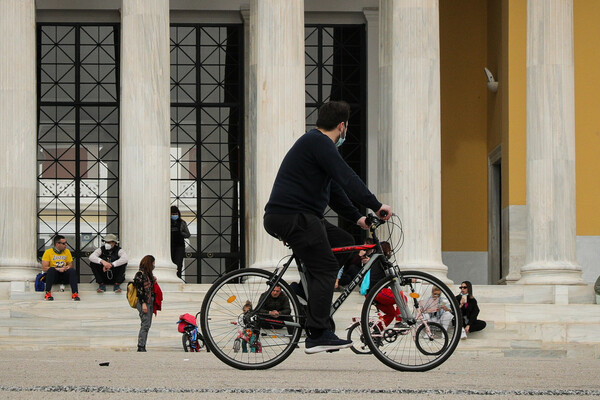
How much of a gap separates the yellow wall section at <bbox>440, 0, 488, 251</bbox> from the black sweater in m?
37.1

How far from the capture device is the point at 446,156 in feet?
175

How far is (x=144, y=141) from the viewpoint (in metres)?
41.1

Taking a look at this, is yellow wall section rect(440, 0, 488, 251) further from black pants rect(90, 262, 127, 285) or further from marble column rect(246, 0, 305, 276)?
black pants rect(90, 262, 127, 285)

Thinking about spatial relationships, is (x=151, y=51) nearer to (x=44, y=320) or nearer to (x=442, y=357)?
(x=44, y=320)

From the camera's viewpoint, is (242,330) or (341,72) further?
(341,72)

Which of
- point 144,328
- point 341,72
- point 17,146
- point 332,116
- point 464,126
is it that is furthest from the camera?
point 341,72

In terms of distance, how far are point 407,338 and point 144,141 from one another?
25.7m

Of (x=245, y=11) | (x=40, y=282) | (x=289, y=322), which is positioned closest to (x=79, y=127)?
(x=245, y=11)

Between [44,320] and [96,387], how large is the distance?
25413mm

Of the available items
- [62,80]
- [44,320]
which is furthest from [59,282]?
[62,80]

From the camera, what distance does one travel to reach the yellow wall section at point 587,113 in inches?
1903

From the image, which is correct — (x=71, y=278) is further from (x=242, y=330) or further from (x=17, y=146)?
(x=242, y=330)

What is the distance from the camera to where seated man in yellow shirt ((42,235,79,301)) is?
38.9 m

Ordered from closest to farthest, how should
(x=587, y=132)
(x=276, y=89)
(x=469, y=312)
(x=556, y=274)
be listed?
(x=469, y=312) → (x=276, y=89) → (x=556, y=274) → (x=587, y=132)
